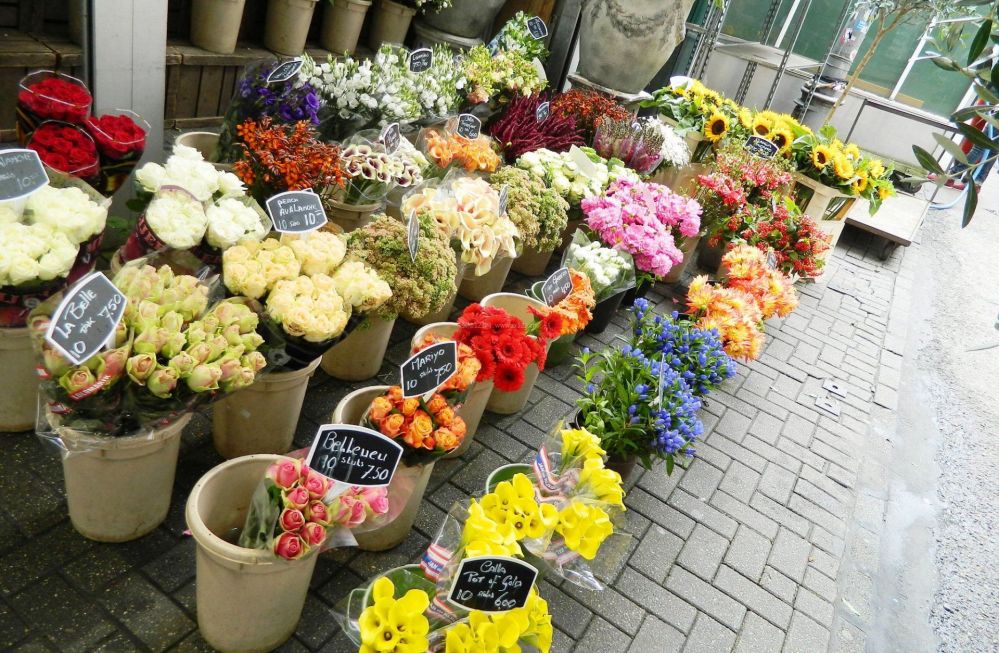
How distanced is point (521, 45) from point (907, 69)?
1031cm

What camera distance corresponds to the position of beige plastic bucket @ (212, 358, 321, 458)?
8.03ft

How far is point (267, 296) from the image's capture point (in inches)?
90.0

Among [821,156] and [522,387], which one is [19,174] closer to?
[522,387]

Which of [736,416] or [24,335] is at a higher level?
[24,335]

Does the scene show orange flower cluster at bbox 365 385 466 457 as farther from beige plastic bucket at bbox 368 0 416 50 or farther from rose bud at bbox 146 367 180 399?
beige plastic bucket at bbox 368 0 416 50

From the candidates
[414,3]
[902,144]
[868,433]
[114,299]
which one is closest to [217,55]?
[414,3]

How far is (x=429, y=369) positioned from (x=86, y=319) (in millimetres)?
930

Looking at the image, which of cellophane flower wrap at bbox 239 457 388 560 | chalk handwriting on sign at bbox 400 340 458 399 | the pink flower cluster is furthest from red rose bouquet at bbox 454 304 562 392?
the pink flower cluster

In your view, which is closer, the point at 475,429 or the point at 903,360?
the point at 475,429

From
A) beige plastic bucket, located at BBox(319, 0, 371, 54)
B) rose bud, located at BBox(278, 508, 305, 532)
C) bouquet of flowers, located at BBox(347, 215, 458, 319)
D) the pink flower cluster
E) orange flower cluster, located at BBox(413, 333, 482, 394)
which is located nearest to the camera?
rose bud, located at BBox(278, 508, 305, 532)

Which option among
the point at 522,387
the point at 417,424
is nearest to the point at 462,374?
the point at 417,424

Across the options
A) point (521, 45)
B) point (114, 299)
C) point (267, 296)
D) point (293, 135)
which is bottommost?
point (267, 296)

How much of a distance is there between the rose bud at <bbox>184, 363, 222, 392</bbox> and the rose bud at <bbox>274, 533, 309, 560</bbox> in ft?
1.47

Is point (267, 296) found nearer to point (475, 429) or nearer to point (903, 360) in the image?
point (475, 429)
